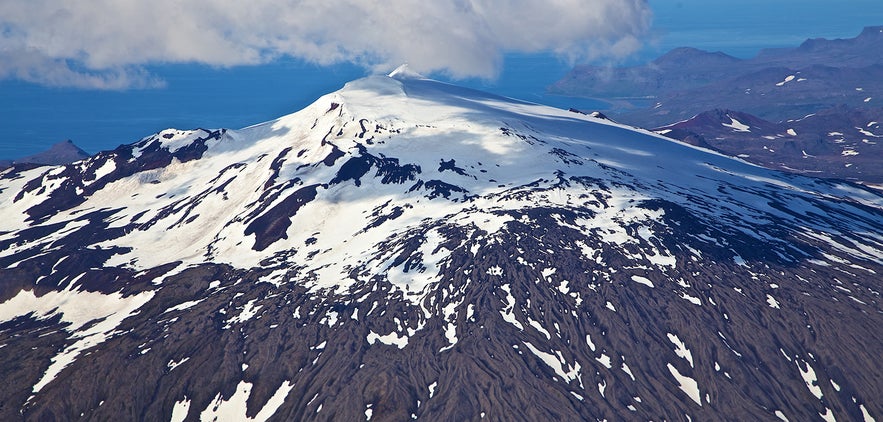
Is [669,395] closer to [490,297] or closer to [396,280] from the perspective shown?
[490,297]

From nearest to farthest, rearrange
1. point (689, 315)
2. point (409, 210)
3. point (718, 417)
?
point (718, 417), point (689, 315), point (409, 210)

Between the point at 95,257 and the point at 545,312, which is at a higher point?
the point at 545,312

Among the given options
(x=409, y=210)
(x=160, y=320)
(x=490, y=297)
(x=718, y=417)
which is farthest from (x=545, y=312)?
(x=160, y=320)

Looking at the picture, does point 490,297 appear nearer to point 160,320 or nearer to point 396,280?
point 396,280

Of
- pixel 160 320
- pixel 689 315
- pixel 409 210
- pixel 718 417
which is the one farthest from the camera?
pixel 409 210

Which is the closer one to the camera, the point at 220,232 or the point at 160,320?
the point at 160,320

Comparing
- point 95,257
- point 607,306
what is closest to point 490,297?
point 607,306
